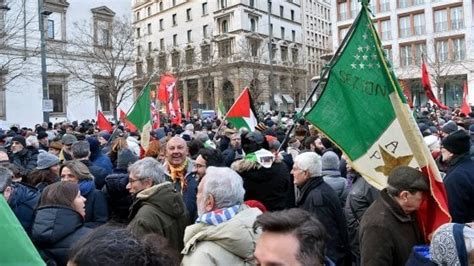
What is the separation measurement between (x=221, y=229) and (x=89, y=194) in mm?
2241

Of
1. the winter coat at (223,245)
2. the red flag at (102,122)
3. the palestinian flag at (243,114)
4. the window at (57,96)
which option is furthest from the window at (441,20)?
the winter coat at (223,245)

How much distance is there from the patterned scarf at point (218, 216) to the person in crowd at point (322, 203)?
1778mm

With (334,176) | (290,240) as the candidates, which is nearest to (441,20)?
(334,176)

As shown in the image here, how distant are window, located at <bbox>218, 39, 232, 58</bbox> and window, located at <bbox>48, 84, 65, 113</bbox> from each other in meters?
27.8

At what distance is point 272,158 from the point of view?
18.4ft

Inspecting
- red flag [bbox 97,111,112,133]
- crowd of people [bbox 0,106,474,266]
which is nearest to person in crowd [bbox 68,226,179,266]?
crowd of people [bbox 0,106,474,266]

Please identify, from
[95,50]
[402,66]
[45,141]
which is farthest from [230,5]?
[45,141]

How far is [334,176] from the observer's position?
6.03 m

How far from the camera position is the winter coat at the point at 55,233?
3.57 m

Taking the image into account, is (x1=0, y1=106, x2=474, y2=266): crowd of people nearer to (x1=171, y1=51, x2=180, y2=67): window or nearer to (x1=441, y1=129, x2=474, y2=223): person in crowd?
(x1=441, y1=129, x2=474, y2=223): person in crowd

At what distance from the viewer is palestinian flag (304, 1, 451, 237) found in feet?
12.8

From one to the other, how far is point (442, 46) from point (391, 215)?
5011 cm

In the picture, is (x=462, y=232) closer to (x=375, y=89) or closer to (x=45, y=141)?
(x=375, y=89)

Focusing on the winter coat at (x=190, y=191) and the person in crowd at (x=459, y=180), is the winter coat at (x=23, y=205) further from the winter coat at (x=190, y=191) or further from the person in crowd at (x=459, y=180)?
the person in crowd at (x=459, y=180)
